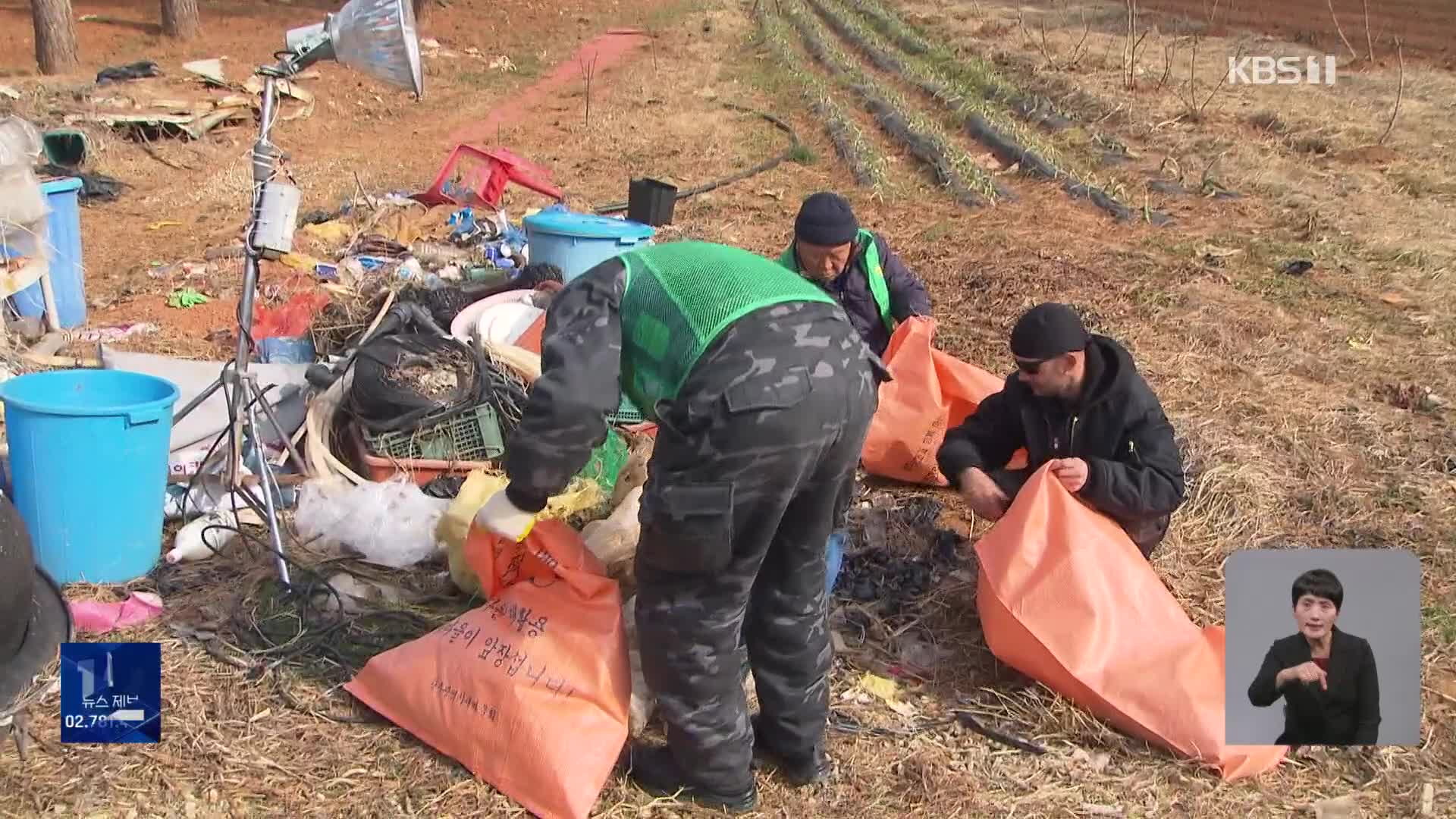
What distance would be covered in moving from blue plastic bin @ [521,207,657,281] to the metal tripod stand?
183cm

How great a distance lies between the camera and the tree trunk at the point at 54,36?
41.5 ft

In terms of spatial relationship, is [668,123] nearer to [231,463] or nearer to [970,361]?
[970,361]

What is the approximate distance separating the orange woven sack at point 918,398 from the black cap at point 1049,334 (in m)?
1.00

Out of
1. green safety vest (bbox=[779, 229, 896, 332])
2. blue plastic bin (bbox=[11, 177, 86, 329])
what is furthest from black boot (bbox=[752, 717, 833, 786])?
blue plastic bin (bbox=[11, 177, 86, 329])

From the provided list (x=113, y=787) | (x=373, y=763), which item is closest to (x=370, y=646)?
(x=373, y=763)

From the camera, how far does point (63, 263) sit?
5.45 m

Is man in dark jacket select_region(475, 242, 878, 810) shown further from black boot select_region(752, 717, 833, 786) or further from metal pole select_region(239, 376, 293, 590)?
metal pole select_region(239, 376, 293, 590)

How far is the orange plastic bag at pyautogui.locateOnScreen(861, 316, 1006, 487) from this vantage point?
13.5 feet

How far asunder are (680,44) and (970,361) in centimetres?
1421

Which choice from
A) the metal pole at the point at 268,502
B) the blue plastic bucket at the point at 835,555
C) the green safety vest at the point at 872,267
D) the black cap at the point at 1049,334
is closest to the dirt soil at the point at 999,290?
the metal pole at the point at 268,502

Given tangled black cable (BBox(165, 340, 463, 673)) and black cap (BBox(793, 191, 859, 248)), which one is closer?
tangled black cable (BBox(165, 340, 463, 673))

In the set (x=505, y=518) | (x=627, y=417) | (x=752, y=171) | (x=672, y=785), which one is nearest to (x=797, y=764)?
(x=672, y=785)

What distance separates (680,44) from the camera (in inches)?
722

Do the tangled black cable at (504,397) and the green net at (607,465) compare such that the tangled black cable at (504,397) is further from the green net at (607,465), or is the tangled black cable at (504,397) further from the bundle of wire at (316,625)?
the bundle of wire at (316,625)
